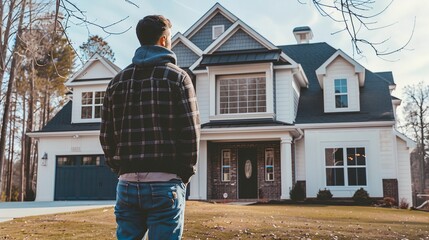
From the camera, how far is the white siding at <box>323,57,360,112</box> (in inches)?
766

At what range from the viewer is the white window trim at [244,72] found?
18688 millimetres

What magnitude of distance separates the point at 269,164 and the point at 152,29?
17171 mm

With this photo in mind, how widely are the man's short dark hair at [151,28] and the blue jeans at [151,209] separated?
0.85 m

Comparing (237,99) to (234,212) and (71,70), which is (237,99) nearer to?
(234,212)

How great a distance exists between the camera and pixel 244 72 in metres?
19.1

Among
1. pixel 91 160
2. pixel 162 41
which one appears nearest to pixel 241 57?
pixel 91 160

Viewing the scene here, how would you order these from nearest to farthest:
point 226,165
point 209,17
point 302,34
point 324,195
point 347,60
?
point 324,195
point 347,60
point 226,165
point 209,17
point 302,34

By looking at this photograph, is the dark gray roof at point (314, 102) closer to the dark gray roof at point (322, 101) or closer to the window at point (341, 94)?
the dark gray roof at point (322, 101)

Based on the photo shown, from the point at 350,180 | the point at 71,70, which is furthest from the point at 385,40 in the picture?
the point at 71,70

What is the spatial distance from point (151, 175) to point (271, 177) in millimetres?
17141

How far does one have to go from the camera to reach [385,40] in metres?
4.48

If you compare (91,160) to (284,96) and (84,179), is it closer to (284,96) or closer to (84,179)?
(84,179)

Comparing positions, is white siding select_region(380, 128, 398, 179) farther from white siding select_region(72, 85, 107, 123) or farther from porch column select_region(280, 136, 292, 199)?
white siding select_region(72, 85, 107, 123)

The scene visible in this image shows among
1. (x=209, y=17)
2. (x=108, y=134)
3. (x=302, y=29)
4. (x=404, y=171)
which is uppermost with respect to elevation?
(x=302, y=29)
